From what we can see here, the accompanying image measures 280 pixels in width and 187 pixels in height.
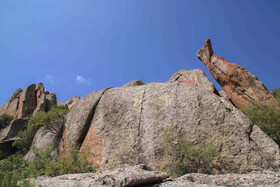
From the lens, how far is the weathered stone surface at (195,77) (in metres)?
22.2

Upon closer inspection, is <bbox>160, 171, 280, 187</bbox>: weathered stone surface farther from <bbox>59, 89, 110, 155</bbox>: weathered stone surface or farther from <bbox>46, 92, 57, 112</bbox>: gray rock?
<bbox>46, 92, 57, 112</bbox>: gray rock

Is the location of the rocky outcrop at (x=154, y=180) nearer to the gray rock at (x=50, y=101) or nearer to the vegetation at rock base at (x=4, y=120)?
the gray rock at (x=50, y=101)

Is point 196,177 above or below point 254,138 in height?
below

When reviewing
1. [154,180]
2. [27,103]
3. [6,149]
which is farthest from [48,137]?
[27,103]

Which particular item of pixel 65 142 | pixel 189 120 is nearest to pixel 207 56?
pixel 189 120

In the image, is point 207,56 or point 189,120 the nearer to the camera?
point 189,120

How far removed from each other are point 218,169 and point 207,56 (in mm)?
20231

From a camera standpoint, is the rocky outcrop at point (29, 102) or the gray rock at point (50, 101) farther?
the gray rock at point (50, 101)

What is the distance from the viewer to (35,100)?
48375 millimetres

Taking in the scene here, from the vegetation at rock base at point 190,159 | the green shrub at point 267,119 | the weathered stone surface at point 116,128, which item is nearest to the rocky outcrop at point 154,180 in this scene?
the vegetation at rock base at point 190,159

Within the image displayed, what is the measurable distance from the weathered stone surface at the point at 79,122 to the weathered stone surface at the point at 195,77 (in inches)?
438

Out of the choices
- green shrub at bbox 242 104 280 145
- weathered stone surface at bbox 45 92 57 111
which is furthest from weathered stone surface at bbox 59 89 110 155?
weathered stone surface at bbox 45 92 57 111

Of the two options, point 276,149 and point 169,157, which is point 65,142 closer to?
point 169,157

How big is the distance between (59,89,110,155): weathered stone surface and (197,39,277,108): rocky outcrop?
15965 millimetres
